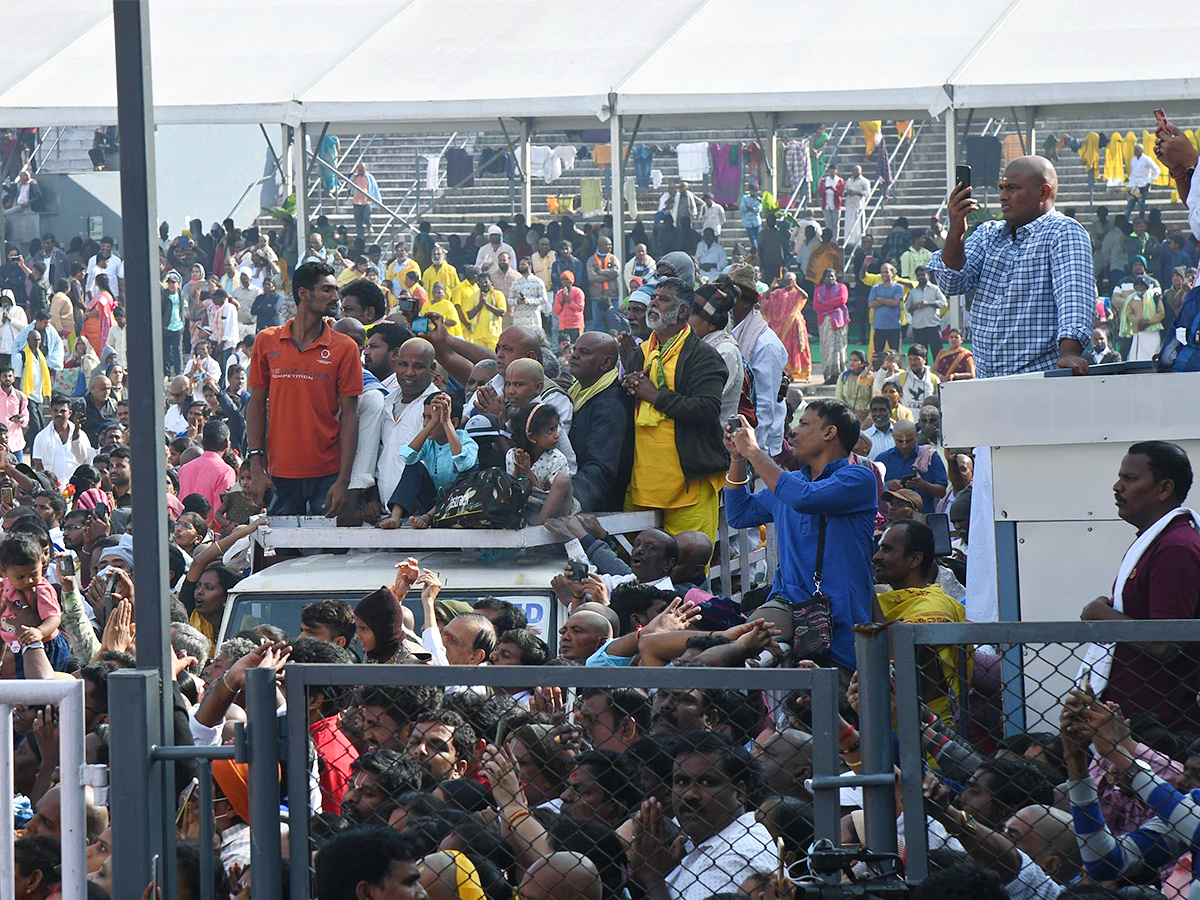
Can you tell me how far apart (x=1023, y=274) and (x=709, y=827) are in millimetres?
3556

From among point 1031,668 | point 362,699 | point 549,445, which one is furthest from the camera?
point 549,445

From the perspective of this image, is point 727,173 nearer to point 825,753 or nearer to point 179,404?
point 179,404

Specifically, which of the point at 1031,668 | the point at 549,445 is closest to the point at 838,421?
the point at 1031,668

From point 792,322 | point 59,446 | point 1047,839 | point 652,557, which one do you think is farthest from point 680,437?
point 792,322

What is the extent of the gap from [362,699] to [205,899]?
1353 mm

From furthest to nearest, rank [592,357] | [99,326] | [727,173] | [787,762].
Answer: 1. [727,173]
2. [99,326]
3. [592,357]
4. [787,762]

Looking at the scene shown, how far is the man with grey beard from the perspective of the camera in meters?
7.63

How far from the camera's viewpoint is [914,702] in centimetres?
316

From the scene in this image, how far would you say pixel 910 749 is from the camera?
3.17 m

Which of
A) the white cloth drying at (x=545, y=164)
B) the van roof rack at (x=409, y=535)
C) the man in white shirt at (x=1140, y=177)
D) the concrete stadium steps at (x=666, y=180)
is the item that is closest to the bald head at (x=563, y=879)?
the van roof rack at (x=409, y=535)

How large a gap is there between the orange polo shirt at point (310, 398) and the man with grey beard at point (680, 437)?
1.39 meters

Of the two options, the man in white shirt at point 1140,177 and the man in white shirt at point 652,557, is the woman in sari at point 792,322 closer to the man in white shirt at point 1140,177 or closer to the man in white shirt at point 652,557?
the man in white shirt at point 1140,177

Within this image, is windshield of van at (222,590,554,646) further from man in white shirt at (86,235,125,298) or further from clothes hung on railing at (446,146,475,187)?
clothes hung on railing at (446,146,475,187)

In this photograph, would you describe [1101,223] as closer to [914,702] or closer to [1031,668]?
[1031,668]
